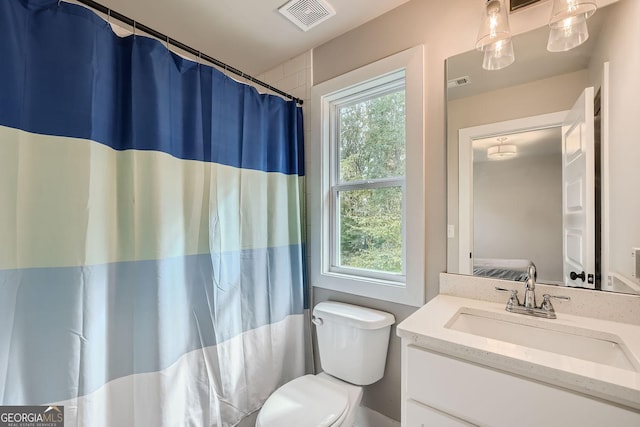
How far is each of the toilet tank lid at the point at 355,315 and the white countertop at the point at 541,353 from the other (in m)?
0.37

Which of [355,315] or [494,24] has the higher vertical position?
[494,24]

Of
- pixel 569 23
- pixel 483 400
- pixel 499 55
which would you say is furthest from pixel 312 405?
pixel 569 23

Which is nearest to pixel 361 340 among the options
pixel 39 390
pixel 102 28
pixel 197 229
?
pixel 197 229

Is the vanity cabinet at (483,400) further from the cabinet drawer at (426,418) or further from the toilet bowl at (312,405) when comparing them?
the toilet bowl at (312,405)

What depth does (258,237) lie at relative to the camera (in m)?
1.57

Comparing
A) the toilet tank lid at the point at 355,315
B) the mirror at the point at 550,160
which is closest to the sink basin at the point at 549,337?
the mirror at the point at 550,160

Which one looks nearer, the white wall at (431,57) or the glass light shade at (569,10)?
the glass light shade at (569,10)

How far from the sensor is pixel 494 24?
1.07 meters

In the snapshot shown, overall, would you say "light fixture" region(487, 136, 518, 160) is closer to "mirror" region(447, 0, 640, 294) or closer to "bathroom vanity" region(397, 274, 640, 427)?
"mirror" region(447, 0, 640, 294)

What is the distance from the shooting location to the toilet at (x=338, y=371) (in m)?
1.16

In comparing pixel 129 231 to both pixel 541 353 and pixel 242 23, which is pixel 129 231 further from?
pixel 541 353

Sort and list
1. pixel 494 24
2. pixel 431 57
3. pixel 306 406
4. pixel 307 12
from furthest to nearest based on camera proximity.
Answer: pixel 307 12 → pixel 431 57 → pixel 306 406 → pixel 494 24

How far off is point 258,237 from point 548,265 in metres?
1.36

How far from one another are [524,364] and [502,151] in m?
0.88
